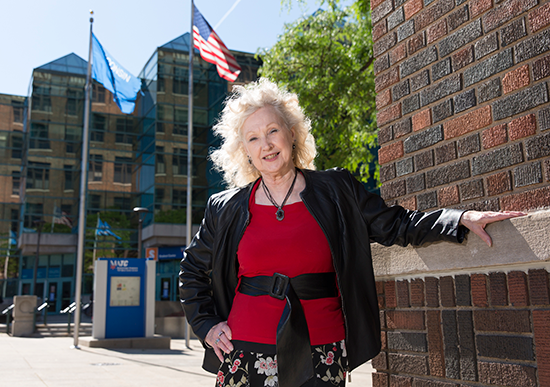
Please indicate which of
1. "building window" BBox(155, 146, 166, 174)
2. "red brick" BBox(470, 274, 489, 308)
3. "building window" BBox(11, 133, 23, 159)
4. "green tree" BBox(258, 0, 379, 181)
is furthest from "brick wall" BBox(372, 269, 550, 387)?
"building window" BBox(11, 133, 23, 159)

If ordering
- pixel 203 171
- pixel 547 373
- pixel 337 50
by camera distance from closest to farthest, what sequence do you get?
pixel 547 373 → pixel 337 50 → pixel 203 171

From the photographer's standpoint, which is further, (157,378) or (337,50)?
(337,50)

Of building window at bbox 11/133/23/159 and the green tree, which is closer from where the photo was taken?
the green tree

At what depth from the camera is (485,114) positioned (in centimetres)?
214

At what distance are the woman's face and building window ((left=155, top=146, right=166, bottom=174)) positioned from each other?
2872 centimetres

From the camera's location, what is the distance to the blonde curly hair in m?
2.45

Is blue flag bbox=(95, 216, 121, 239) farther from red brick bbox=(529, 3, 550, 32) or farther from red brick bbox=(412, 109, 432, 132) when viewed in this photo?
red brick bbox=(529, 3, 550, 32)

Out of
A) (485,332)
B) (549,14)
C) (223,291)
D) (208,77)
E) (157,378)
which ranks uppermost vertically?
(208,77)

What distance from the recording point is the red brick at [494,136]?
2.05 metres

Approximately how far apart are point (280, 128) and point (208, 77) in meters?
30.4

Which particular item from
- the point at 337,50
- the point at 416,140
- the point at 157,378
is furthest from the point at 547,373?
the point at 337,50

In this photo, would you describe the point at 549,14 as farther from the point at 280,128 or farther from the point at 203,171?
the point at 203,171

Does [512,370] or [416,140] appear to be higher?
[416,140]

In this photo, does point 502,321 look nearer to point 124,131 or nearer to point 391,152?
point 391,152
